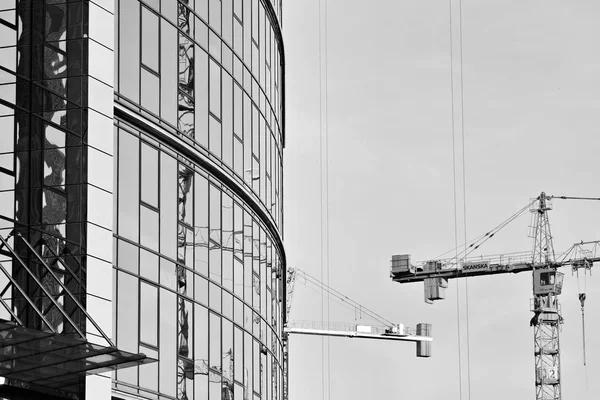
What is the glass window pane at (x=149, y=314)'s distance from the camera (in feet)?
148

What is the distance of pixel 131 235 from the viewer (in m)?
44.8

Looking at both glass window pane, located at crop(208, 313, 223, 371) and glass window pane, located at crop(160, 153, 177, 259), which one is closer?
glass window pane, located at crop(160, 153, 177, 259)

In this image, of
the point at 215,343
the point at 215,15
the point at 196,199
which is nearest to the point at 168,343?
the point at 215,343

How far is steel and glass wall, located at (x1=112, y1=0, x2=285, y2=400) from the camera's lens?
45156 mm

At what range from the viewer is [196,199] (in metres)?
50.3

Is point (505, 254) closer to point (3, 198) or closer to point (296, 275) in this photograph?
point (296, 275)

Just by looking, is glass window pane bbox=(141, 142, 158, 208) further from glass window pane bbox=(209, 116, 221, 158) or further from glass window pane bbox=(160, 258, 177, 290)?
glass window pane bbox=(209, 116, 221, 158)

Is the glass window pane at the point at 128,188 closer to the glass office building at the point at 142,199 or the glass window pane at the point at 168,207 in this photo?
the glass office building at the point at 142,199

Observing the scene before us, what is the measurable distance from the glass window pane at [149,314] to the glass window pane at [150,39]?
23.6 ft

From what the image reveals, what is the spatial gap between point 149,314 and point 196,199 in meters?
6.12

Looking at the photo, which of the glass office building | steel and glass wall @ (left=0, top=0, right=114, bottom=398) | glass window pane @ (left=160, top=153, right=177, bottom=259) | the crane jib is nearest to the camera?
the glass office building

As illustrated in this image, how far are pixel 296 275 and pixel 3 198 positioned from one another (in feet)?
411

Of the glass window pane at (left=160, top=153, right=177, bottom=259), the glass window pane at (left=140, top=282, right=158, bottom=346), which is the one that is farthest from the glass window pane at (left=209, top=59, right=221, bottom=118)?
Answer: the glass window pane at (left=140, top=282, right=158, bottom=346)

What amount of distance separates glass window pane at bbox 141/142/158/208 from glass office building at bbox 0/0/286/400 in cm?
7
